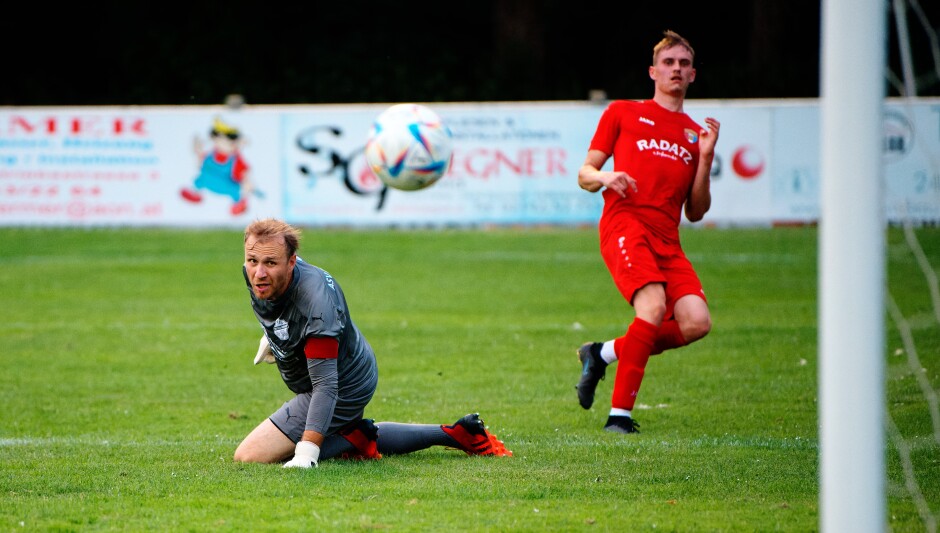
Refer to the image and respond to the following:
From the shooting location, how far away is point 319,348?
5641 mm

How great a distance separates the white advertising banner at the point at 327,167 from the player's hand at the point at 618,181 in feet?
41.7

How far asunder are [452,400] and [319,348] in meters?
2.58

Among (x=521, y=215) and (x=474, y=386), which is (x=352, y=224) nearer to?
(x=521, y=215)

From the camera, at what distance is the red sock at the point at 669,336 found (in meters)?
6.82

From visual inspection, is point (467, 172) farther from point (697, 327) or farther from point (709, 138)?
point (697, 327)

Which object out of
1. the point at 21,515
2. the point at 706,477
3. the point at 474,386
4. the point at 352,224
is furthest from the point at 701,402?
the point at 352,224

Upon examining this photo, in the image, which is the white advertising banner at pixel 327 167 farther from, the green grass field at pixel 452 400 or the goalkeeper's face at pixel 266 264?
the goalkeeper's face at pixel 266 264

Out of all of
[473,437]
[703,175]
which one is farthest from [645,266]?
[473,437]

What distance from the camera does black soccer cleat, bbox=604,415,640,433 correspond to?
22.4ft

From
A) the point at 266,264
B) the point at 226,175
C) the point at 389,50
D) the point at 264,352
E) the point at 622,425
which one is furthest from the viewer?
the point at 389,50

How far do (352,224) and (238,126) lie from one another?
2574mm

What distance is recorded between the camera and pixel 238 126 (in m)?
20.3

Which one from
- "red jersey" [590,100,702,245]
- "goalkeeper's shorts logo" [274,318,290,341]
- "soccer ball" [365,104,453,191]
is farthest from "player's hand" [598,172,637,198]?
"soccer ball" [365,104,453,191]

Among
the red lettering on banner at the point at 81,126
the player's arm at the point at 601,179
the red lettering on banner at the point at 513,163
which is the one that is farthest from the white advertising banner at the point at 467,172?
the player's arm at the point at 601,179
